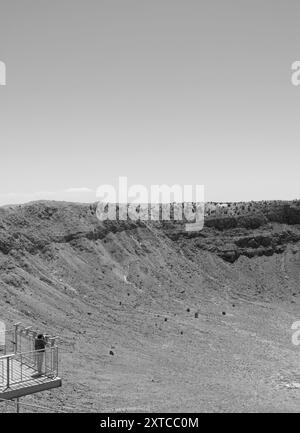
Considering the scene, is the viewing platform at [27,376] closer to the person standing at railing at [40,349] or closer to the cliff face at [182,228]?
the person standing at railing at [40,349]

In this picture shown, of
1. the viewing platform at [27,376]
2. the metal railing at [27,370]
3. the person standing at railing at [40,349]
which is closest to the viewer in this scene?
the viewing platform at [27,376]

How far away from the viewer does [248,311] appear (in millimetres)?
40250

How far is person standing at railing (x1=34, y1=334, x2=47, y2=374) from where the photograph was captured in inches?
578

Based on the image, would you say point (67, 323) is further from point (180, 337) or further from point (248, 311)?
point (248, 311)

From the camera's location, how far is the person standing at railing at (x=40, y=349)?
14680 millimetres

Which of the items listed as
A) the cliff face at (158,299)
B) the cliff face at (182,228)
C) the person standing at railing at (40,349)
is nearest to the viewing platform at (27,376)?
the person standing at railing at (40,349)

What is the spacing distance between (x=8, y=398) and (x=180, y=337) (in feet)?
65.6

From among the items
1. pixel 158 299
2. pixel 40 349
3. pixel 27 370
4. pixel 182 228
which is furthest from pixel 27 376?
pixel 182 228

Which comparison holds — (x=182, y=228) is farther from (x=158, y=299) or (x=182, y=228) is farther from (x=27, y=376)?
(x=27, y=376)

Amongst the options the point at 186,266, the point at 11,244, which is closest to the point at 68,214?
the point at 11,244

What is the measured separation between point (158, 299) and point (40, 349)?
26.0 meters

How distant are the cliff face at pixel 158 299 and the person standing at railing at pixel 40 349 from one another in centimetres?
593

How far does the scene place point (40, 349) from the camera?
14.7 metres

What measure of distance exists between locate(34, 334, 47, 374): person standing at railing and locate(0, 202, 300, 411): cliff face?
5927 mm
